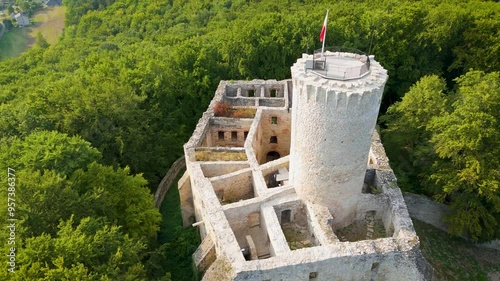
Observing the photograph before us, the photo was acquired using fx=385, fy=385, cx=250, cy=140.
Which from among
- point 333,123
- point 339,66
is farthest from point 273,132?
point 333,123

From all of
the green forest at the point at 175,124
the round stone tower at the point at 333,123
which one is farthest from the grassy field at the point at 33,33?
the round stone tower at the point at 333,123

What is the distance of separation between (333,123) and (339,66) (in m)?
2.92

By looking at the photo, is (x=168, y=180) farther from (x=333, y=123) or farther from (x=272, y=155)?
(x=333, y=123)

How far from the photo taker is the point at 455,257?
26.0 metres

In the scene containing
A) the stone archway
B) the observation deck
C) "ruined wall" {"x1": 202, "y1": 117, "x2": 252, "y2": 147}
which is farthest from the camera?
the stone archway

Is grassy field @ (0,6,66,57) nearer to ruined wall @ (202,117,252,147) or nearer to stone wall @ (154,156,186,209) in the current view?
stone wall @ (154,156,186,209)

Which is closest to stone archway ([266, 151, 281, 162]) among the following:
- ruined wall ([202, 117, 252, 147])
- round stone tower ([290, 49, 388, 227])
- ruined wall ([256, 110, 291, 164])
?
ruined wall ([256, 110, 291, 164])

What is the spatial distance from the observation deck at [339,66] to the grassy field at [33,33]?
263 ft

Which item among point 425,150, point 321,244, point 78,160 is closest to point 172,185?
point 78,160

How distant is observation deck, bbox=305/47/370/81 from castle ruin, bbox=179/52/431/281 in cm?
5

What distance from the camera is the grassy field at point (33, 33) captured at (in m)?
83.3

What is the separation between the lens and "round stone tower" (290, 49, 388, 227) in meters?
16.2

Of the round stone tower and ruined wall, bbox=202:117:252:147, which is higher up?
the round stone tower

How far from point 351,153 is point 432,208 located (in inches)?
539
